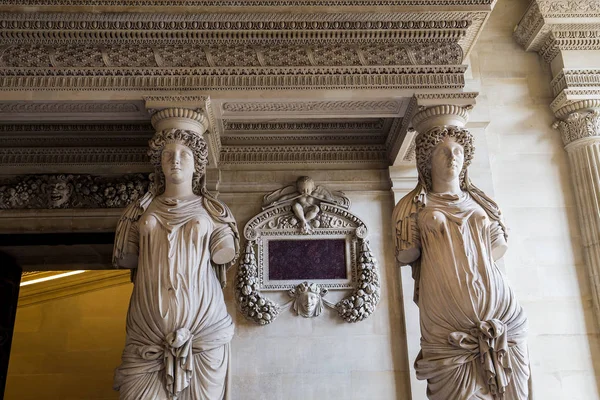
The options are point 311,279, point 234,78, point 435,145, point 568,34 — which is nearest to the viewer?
point 435,145

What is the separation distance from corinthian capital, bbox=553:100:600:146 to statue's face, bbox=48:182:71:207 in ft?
18.0

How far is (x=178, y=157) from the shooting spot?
5.08 m

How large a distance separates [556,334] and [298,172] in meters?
3.18

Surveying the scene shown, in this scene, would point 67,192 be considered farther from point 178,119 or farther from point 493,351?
point 493,351

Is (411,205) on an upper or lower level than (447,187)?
lower

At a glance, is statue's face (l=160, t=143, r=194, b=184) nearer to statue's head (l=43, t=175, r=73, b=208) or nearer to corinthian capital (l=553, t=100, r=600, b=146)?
statue's head (l=43, t=175, r=73, b=208)

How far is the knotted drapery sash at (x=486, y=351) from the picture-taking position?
449 cm

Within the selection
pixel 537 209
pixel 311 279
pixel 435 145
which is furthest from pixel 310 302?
pixel 537 209

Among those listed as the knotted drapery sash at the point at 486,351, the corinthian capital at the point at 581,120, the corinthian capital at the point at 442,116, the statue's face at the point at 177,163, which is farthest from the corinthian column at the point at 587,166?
the statue's face at the point at 177,163

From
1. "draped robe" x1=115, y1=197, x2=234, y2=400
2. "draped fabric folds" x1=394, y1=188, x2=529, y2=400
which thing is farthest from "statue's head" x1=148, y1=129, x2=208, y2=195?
"draped fabric folds" x1=394, y1=188, x2=529, y2=400

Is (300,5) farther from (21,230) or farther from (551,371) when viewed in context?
(551,371)

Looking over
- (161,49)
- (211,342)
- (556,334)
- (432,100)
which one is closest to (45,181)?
(161,49)

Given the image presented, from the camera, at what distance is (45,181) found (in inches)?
263

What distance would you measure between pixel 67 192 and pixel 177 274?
254 cm
